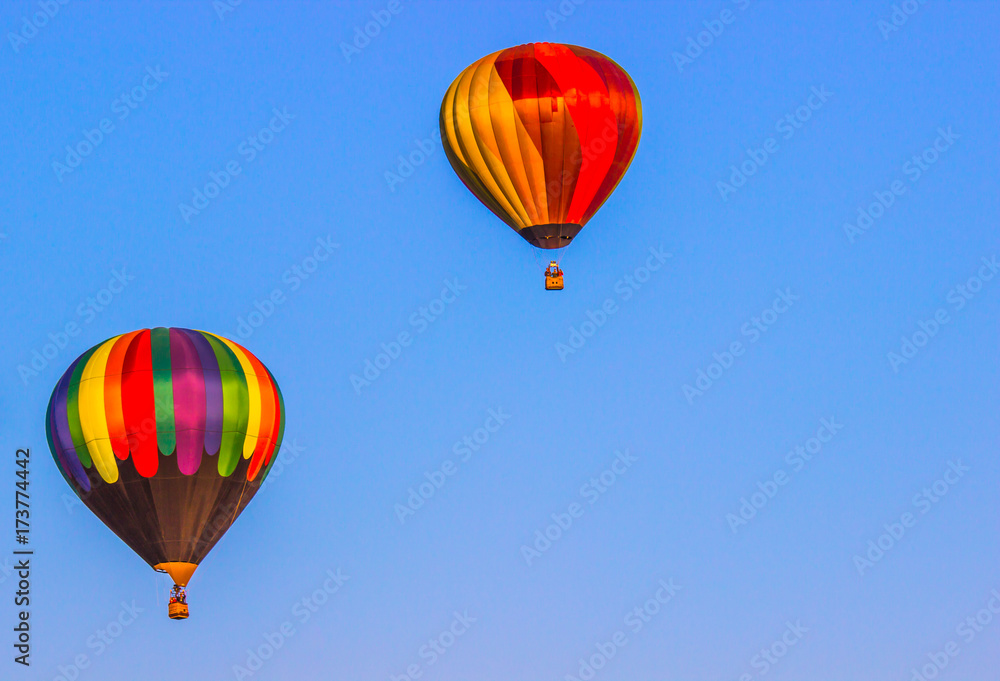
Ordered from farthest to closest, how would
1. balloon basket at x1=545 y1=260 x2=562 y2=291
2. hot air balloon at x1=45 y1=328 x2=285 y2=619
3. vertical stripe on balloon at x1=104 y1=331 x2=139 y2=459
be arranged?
balloon basket at x1=545 y1=260 x2=562 y2=291, vertical stripe on balloon at x1=104 y1=331 x2=139 y2=459, hot air balloon at x1=45 y1=328 x2=285 y2=619

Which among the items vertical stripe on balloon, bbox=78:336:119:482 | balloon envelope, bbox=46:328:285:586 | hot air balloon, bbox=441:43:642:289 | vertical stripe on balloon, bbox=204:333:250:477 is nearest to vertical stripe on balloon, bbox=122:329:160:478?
balloon envelope, bbox=46:328:285:586

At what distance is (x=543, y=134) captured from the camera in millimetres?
49938

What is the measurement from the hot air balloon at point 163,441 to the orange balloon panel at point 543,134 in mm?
7158

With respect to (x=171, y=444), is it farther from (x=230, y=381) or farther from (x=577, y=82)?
Answer: (x=577, y=82)

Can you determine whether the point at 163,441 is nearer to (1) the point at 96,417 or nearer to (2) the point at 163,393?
(2) the point at 163,393

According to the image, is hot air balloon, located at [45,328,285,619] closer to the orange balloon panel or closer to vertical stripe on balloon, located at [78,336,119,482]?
vertical stripe on balloon, located at [78,336,119,482]

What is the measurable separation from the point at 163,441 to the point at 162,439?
0.15 feet

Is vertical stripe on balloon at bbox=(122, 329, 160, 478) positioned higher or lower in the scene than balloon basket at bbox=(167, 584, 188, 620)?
higher

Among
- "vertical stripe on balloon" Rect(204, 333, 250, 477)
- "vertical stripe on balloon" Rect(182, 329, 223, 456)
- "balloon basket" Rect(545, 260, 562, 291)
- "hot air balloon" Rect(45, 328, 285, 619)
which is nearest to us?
"hot air balloon" Rect(45, 328, 285, 619)

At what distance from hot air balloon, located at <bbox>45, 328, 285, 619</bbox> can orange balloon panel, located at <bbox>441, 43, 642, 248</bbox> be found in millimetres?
7158

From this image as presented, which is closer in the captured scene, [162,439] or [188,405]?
[162,439]

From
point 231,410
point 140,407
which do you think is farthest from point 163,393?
point 231,410

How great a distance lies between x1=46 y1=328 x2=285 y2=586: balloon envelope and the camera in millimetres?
46312

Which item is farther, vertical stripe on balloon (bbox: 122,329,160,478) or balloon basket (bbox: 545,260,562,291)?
balloon basket (bbox: 545,260,562,291)
